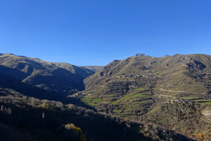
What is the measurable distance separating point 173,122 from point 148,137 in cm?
7833

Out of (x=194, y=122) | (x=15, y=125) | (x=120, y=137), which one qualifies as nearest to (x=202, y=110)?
(x=194, y=122)

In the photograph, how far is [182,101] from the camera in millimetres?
176750

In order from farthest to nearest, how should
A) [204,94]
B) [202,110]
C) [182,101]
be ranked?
[204,94]
[182,101]
[202,110]

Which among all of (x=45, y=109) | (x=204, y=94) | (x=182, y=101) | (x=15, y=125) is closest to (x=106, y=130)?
(x=45, y=109)

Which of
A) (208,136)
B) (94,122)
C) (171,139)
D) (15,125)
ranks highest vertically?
(15,125)

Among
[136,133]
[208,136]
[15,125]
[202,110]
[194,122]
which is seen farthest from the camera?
[202,110]

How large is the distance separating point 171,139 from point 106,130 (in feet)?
126

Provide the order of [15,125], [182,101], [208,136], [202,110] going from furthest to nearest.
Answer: [182,101] → [202,110] → [208,136] → [15,125]

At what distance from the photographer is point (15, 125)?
51.8 meters

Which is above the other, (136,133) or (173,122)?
(136,133)

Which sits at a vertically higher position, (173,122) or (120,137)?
(120,137)

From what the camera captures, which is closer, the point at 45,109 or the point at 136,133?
the point at 45,109

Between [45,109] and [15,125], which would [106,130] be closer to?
[45,109]

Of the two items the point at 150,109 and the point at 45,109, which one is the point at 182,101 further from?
the point at 45,109
